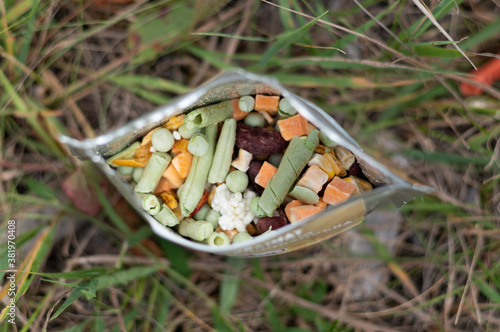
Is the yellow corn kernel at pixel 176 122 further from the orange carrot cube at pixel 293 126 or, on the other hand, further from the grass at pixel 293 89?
the grass at pixel 293 89

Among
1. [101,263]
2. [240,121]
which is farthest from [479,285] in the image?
[101,263]

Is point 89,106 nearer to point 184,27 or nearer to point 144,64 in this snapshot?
point 144,64

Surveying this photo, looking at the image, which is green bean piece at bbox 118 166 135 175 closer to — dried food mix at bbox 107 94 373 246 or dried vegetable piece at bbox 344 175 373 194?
dried food mix at bbox 107 94 373 246

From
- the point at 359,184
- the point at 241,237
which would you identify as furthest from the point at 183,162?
the point at 359,184

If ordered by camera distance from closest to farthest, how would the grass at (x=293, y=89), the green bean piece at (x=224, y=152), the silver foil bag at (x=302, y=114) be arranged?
the silver foil bag at (x=302, y=114) < the green bean piece at (x=224, y=152) < the grass at (x=293, y=89)

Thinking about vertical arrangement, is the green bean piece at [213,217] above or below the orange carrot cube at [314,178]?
below

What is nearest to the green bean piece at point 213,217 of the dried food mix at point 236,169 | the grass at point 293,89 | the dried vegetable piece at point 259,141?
the dried food mix at point 236,169

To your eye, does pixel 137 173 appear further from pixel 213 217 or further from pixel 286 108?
pixel 286 108
